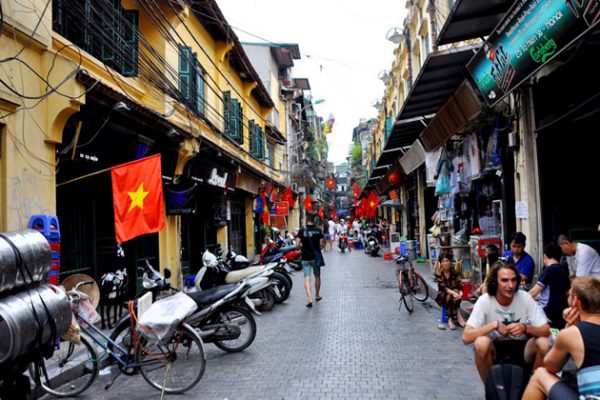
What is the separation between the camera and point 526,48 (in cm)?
590

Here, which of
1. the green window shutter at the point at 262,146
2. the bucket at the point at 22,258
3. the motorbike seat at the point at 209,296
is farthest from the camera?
the green window shutter at the point at 262,146

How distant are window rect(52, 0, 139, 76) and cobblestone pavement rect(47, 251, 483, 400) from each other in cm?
531

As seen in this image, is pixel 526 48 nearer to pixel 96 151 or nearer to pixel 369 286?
pixel 96 151

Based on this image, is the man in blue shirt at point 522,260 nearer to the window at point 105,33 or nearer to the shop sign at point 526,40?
the shop sign at point 526,40

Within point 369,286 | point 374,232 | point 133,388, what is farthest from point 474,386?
point 374,232

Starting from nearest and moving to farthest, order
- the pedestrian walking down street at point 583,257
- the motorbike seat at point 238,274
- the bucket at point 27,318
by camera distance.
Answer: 1. the bucket at point 27,318
2. the pedestrian walking down street at point 583,257
3. the motorbike seat at point 238,274

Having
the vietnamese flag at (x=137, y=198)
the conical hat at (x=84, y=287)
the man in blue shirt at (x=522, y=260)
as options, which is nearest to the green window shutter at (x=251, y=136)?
the vietnamese flag at (x=137, y=198)

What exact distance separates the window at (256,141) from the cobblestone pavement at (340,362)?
517 inches

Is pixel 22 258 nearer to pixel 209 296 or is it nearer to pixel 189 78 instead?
pixel 209 296

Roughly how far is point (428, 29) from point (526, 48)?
12.6 m

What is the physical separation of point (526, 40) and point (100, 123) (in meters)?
6.79

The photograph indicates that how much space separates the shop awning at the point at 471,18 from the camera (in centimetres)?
660

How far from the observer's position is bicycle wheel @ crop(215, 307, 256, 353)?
261 inches

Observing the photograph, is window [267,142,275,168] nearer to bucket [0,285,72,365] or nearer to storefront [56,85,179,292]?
storefront [56,85,179,292]
